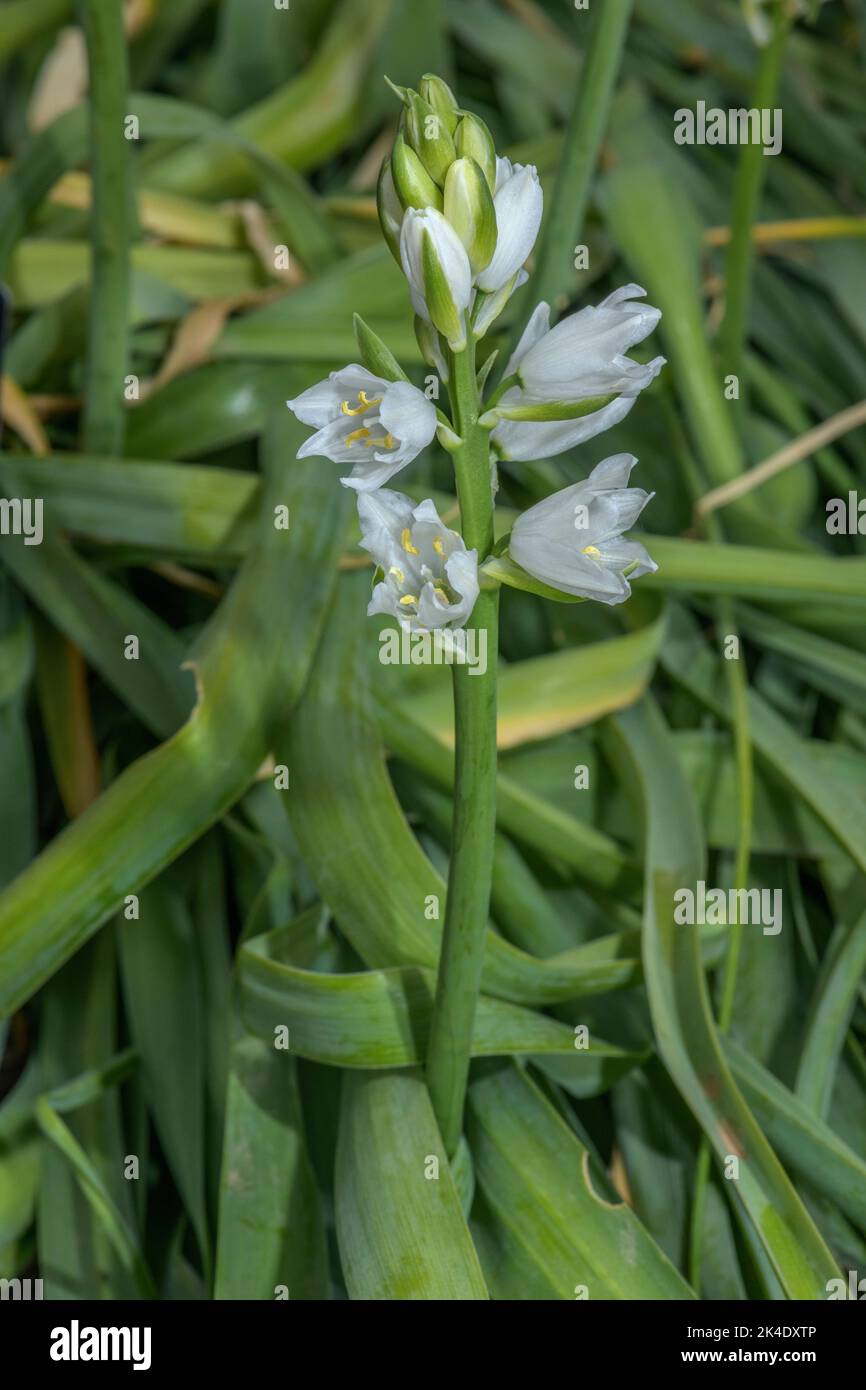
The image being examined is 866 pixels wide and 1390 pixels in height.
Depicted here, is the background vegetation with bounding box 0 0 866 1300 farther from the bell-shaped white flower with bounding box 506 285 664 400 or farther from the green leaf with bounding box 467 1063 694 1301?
the bell-shaped white flower with bounding box 506 285 664 400

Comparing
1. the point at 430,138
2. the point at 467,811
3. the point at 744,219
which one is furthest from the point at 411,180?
the point at 744,219

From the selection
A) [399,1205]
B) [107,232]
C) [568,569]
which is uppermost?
[107,232]

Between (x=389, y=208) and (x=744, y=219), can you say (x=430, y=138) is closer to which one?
(x=389, y=208)

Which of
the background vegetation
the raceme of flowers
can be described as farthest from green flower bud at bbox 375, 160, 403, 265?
the background vegetation

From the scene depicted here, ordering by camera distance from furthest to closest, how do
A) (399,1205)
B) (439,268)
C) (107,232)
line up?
1. (107,232)
2. (399,1205)
3. (439,268)

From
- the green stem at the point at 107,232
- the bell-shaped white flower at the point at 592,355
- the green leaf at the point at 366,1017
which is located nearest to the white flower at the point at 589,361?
the bell-shaped white flower at the point at 592,355

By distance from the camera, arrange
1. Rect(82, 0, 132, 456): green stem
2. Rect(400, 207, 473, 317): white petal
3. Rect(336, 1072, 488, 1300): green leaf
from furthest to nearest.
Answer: Rect(82, 0, 132, 456): green stem < Rect(336, 1072, 488, 1300): green leaf < Rect(400, 207, 473, 317): white petal

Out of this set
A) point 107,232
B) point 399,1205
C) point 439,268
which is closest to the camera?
point 439,268
